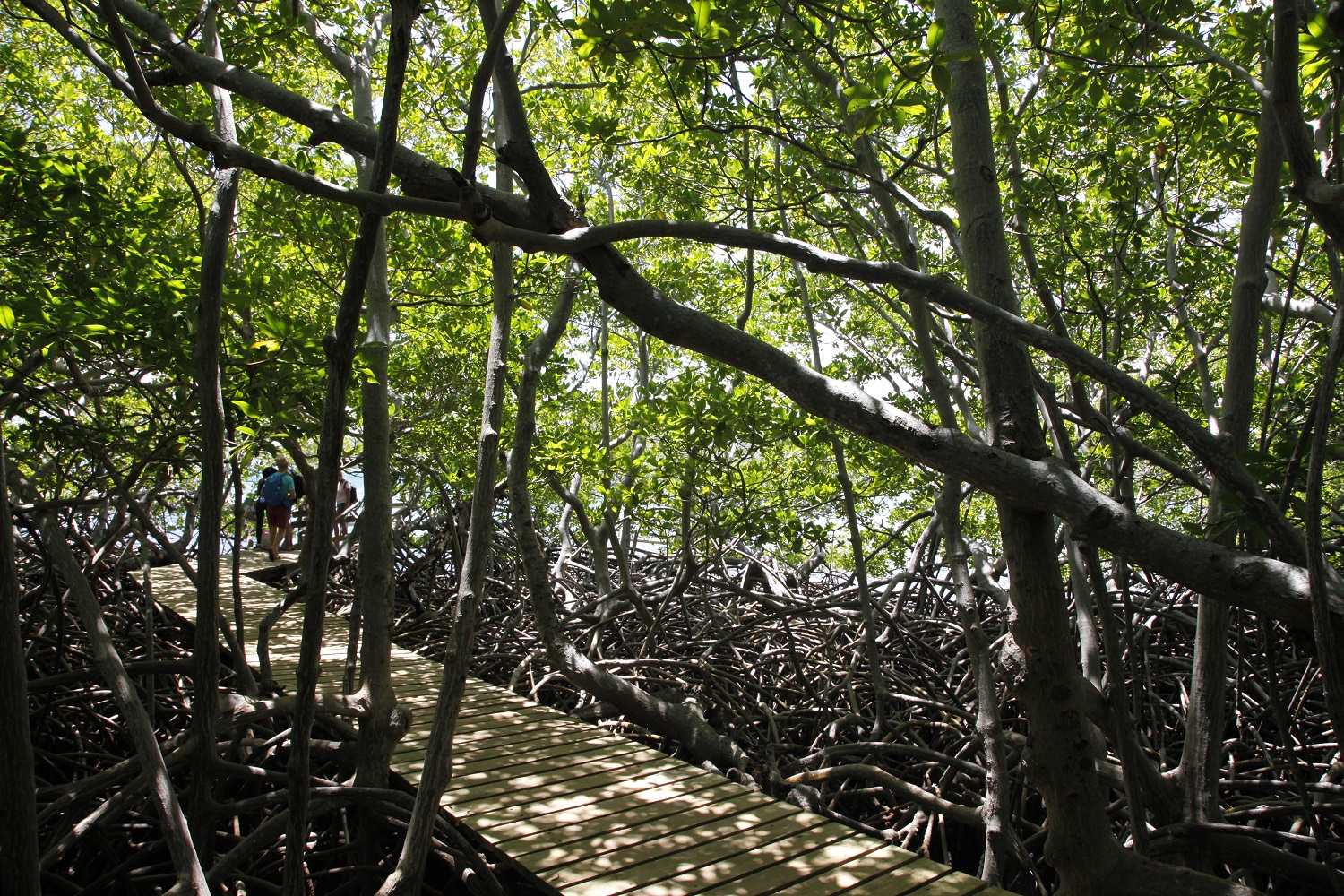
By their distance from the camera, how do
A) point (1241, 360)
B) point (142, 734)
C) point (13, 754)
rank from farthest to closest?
1. point (1241, 360)
2. point (142, 734)
3. point (13, 754)

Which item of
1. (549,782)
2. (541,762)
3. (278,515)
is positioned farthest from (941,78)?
(278,515)

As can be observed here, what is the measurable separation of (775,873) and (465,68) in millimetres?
4203

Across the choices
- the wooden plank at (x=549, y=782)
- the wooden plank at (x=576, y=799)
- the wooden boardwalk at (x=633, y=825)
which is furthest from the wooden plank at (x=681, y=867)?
the wooden plank at (x=549, y=782)

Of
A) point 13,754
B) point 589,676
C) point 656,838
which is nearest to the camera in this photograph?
point 13,754

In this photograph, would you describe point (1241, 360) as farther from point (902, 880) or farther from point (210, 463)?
point (210, 463)

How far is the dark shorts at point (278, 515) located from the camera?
802cm

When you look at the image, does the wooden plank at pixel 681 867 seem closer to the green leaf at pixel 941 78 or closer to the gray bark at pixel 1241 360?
the gray bark at pixel 1241 360

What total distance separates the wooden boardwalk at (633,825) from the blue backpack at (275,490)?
187 inches

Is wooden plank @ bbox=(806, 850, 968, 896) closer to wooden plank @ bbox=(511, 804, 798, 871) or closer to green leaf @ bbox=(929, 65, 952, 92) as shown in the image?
wooden plank @ bbox=(511, 804, 798, 871)

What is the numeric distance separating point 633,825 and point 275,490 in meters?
6.35

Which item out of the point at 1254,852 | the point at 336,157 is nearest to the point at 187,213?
the point at 336,157

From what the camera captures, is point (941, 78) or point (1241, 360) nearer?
point (941, 78)

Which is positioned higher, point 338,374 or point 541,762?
point 338,374

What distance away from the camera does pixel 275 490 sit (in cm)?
784
